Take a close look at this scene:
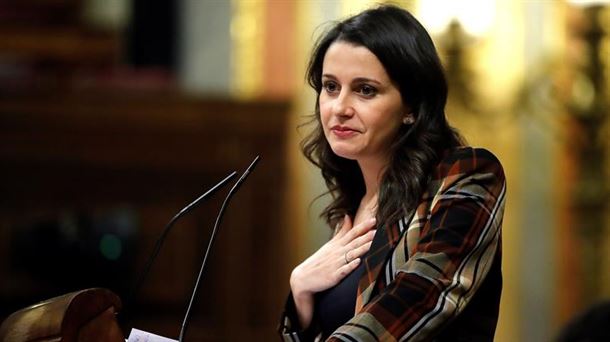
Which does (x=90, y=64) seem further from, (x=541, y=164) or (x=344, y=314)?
(x=344, y=314)

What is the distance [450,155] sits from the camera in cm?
168

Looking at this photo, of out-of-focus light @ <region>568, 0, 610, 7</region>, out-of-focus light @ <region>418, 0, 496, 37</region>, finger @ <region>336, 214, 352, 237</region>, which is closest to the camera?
finger @ <region>336, 214, 352, 237</region>

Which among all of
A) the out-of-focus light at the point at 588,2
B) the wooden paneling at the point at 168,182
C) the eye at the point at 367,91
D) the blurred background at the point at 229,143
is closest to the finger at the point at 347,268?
the eye at the point at 367,91

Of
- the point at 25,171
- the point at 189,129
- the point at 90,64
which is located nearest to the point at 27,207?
the point at 25,171

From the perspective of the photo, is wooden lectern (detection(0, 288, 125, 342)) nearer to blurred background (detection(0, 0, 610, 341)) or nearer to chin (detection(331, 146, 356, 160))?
chin (detection(331, 146, 356, 160))

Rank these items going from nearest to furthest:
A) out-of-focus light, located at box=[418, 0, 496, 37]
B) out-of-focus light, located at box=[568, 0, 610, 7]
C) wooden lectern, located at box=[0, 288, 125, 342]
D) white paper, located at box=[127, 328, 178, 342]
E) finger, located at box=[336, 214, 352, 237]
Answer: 1. wooden lectern, located at box=[0, 288, 125, 342]
2. white paper, located at box=[127, 328, 178, 342]
3. finger, located at box=[336, 214, 352, 237]
4. out-of-focus light, located at box=[568, 0, 610, 7]
5. out-of-focus light, located at box=[418, 0, 496, 37]

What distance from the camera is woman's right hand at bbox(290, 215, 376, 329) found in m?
1.73

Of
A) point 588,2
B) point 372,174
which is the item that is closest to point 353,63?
point 372,174

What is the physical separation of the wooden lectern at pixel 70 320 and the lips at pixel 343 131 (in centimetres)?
36

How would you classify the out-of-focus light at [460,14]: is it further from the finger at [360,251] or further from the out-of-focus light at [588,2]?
the finger at [360,251]

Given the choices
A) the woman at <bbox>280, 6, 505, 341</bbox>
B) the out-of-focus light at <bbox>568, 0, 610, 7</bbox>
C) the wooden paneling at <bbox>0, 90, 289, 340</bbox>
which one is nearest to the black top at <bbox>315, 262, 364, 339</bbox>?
the woman at <bbox>280, 6, 505, 341</bbox>

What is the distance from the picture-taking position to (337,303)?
1.72 m

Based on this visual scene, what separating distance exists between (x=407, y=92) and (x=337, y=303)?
29 cm

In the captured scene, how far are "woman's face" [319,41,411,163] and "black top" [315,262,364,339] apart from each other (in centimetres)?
16
